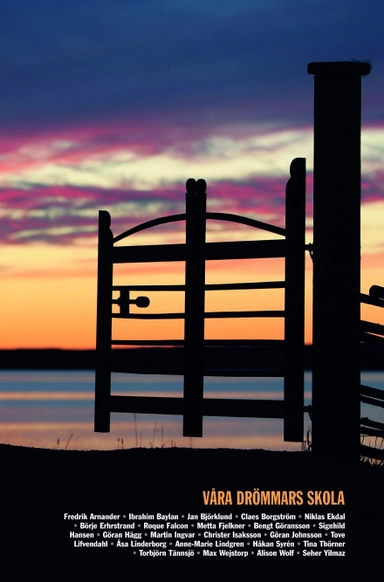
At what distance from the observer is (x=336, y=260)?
8477 mm

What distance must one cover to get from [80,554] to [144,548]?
0.43 metres

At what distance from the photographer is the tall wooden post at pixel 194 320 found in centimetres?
882

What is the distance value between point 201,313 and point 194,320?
0.10 metres

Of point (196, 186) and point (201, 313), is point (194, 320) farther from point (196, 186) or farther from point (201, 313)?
point (196, 186)

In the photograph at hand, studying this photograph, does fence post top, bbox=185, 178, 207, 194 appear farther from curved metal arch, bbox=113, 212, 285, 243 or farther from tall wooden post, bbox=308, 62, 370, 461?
tall wooden post, bbox=308, 62, 370, 461

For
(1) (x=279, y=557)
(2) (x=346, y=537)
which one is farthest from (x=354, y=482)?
(1) (x=279, y=557)

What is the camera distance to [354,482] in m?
7.46

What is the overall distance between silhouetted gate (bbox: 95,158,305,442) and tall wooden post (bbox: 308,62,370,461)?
21cm

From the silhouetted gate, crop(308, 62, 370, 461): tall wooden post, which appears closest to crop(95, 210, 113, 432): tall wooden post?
the silhouetted gate

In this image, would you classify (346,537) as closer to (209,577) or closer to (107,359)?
(209,577)

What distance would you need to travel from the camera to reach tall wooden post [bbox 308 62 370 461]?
8414 mm

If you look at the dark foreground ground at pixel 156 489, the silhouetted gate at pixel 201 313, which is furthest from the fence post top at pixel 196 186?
the dark foreground ground at pixel 156 489

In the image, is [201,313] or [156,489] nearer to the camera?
[156,489]

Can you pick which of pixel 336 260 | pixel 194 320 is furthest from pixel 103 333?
pixel 336 260
